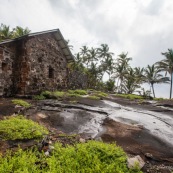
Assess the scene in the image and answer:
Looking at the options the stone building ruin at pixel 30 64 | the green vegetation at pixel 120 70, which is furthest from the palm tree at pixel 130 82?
the stone building ruin at pixel 30 64

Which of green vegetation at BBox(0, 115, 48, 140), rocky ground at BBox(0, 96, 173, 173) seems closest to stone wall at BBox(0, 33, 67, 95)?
rocky ground at BBox(0, 96, 173, 173)

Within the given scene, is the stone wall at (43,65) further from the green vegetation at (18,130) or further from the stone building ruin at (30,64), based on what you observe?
the green vegetation at (18,130)

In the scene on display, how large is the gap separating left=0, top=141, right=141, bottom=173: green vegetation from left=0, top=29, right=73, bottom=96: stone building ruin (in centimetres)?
831

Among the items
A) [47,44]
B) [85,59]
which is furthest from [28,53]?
[85,59]

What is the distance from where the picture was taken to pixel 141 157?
5.38m

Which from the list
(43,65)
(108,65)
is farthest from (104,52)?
(43,65)

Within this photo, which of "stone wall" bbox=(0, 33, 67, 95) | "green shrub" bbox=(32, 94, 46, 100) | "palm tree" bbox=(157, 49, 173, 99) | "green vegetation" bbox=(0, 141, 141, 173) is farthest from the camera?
"palm tree" bbox=(157, 49, 173, 99)

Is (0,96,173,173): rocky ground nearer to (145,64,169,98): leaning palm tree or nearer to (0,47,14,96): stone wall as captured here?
(0,47,14,96): stone wall

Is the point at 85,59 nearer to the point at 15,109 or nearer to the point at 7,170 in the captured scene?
the point at 15,109

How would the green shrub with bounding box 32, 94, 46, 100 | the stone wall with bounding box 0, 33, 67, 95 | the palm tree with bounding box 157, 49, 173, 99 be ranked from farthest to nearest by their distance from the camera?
the palm tree with bounding box 157, 49, 173, 99 → the green shrub with bounding box 32, 94, 46, 100 → the stone wall with bounding box 0, 33, 67, 95

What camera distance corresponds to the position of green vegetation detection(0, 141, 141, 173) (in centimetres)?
412

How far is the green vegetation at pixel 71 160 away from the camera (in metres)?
4.12

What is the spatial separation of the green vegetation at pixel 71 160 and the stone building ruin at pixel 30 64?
8.31 metres

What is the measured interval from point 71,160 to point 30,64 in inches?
380
